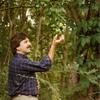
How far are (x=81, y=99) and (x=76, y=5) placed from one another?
1.29 m

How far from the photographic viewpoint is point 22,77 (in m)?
4.62

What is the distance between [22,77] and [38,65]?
25 centimetres

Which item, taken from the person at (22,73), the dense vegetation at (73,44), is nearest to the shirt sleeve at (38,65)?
the person at (22,73)

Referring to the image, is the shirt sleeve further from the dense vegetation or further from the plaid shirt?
the dense vegetation

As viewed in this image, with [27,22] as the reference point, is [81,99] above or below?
below

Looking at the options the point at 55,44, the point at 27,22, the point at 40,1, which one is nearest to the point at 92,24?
the point at 40,1

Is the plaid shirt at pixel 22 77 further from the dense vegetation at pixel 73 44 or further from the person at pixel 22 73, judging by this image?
the dense vegetation at pixel 73 44

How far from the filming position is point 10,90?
187 inches

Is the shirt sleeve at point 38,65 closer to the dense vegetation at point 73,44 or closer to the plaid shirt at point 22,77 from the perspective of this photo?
the plaid shirt at point 22,77

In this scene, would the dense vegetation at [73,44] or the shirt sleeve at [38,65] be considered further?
the dense vegetation at [73,44]

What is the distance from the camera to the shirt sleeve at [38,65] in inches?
177

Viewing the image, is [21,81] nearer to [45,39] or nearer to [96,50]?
[96,50]

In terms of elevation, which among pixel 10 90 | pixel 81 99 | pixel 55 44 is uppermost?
pixel 55 44

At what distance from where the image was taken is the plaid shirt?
15.0 feet
